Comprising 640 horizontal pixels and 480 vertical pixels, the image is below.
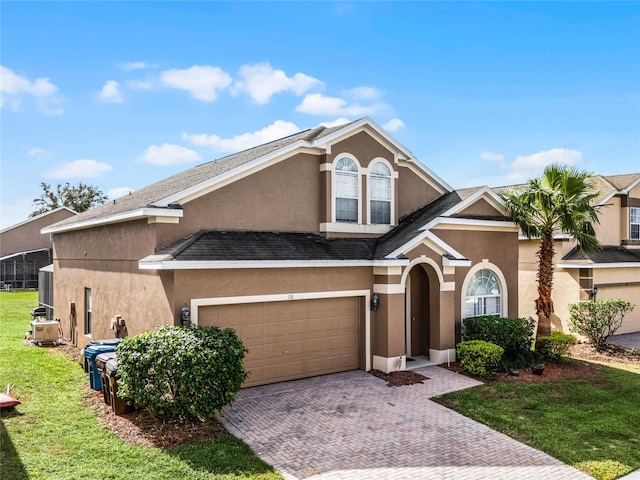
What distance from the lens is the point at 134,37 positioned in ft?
44.7

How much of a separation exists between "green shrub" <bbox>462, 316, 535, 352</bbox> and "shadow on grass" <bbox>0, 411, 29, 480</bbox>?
12.6 m

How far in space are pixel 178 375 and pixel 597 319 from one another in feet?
53.8

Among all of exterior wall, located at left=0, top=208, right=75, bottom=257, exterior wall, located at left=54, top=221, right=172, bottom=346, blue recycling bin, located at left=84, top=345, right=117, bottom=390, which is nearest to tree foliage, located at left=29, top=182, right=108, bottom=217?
exterior wall, located at left=0, top=208, right=75, bottom=257

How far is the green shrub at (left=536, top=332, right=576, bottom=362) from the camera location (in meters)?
15.5

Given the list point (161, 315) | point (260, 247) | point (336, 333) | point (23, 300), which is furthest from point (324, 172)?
point (23, 300)

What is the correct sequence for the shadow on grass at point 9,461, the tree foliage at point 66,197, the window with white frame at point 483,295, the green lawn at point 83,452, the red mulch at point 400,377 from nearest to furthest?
the shadow on grass at point 9,461
the green lawn at point 83,452
the red mulch at point 400,377
the window with white frame at point 483,295
the tree foliage at point 66,197

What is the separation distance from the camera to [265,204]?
13.7 m

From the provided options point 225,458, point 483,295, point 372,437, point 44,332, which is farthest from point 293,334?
point 44,332

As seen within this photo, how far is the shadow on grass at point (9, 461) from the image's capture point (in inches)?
295

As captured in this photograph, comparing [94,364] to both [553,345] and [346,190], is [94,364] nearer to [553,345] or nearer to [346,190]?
[346,190]

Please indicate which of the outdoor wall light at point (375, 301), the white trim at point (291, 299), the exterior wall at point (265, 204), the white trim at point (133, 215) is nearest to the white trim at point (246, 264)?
the white trim at point (291, 299)

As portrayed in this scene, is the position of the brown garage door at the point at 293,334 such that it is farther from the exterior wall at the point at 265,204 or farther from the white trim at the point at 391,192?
the white trim at the point at 391,192

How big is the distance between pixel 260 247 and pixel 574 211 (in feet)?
35.3

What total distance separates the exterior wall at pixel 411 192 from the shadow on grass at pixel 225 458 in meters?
10.1
